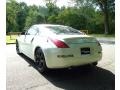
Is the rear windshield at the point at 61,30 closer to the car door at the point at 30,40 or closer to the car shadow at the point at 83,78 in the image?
the car door at the point at 30,40

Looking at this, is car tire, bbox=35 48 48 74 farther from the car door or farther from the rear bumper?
the car door

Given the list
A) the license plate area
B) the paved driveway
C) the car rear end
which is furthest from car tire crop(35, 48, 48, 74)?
the license plate area

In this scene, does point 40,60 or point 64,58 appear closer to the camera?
point 64,58

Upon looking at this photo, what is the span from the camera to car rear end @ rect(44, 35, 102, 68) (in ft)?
13.8

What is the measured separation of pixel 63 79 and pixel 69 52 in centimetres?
55

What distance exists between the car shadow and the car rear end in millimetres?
277

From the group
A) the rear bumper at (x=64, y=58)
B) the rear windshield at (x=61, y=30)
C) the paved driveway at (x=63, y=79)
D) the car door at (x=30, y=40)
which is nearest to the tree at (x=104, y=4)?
the car door at (x=30, y=40)

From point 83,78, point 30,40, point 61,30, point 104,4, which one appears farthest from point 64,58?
point 104,4

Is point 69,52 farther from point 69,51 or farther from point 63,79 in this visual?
point 63,79

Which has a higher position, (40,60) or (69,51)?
(69,51)

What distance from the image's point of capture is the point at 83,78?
169 inches

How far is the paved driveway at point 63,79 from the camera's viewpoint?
3.75 meters
